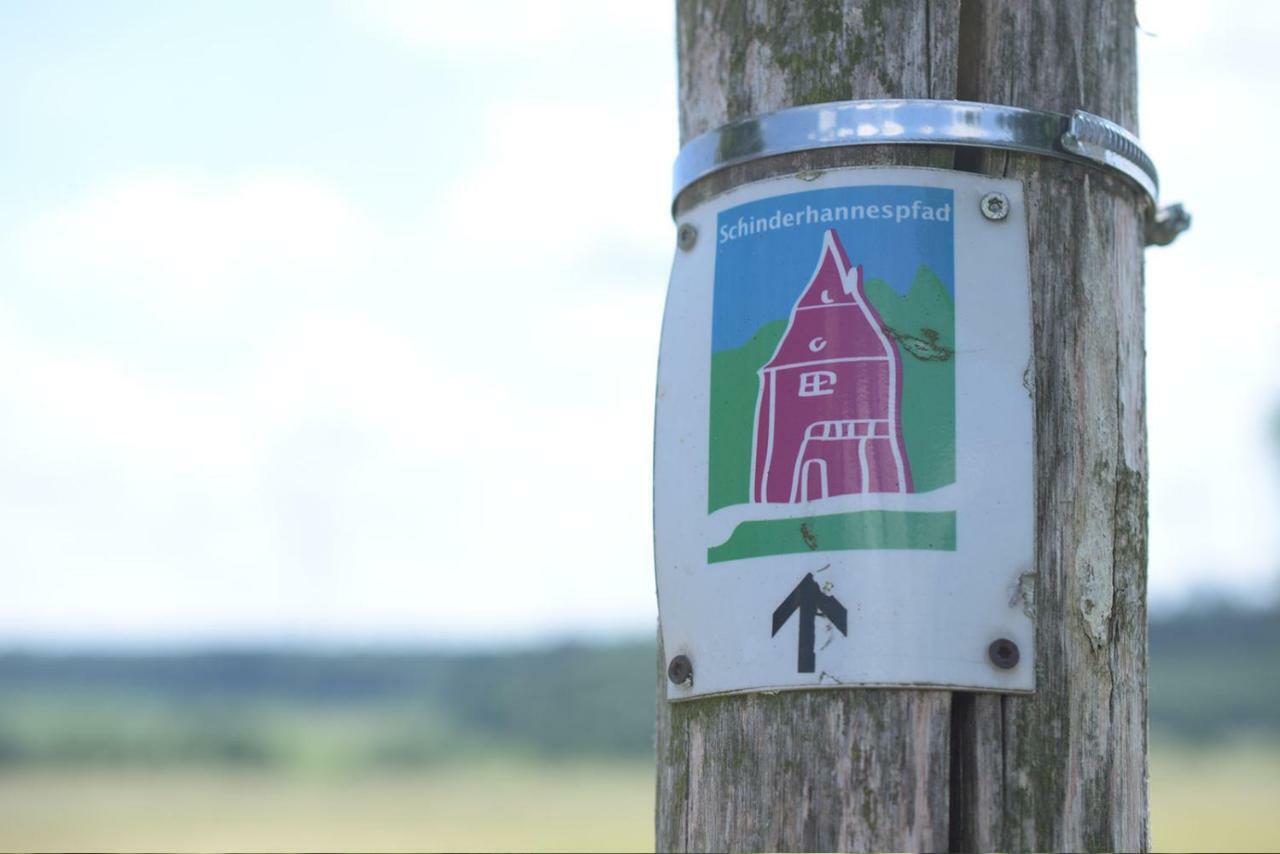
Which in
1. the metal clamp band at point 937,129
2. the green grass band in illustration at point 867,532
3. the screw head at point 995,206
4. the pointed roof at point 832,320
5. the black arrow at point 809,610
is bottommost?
the black arrow at point 809,610

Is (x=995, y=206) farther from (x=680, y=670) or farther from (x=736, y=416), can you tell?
(x=680, y=670)

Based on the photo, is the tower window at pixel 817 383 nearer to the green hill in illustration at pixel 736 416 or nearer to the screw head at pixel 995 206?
the green hill in illustration at pixel 736 416

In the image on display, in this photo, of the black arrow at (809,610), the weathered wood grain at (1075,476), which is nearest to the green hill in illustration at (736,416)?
the black arrow at (809,610)

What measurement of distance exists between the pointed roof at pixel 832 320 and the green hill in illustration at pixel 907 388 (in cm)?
1

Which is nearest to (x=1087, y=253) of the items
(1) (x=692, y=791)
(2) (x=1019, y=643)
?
(2) (x=1019, y=643)

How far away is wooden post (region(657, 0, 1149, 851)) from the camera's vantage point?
1.70 m

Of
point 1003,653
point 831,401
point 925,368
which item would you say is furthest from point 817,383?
point 1003,653

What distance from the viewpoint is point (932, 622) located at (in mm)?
1713

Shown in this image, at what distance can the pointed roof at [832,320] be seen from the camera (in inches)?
70.7

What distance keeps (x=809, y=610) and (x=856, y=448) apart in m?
0.21

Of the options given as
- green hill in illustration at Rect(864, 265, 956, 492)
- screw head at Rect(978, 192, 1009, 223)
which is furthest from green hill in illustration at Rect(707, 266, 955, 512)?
screw head at Rect(978, 192, 1009, 223)

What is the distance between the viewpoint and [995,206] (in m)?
1.85

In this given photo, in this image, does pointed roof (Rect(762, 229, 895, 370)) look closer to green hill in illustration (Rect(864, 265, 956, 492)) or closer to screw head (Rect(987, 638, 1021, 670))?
green hill in illustration (Rect(864, 265, 956, 492))

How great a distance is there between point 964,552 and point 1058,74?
2.29 feet
